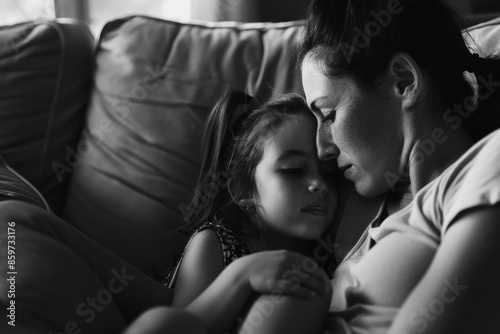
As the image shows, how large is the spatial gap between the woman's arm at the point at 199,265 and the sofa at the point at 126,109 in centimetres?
19


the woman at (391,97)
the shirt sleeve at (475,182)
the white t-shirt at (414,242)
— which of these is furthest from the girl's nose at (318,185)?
the shirt sleeve at (475,182)

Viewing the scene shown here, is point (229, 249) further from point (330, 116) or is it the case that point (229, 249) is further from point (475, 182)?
point (475, 182)

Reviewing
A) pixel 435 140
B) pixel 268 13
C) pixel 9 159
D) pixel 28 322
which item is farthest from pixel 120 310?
pixel 268 13

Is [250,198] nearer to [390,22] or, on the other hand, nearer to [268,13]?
[390,22]

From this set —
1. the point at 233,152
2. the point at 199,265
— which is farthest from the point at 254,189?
the point at 199,265

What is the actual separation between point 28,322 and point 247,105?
79 centimetres

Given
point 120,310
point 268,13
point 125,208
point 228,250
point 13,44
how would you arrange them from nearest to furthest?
point 120,310, point 228,250, point 125,208, point 13,44, point 268,13

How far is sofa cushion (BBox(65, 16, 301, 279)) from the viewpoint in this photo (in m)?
1.52

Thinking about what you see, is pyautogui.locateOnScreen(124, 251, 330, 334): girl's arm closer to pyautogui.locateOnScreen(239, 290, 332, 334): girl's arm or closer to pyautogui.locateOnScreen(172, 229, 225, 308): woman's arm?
pyautogui.locateOnScreen(239, 290, 332, 334): girl's arm

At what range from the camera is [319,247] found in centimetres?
140

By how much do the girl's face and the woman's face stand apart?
0.55 ft

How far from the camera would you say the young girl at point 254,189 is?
128 centimetres

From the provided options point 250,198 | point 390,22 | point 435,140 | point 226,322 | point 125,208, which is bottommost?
point 125,208

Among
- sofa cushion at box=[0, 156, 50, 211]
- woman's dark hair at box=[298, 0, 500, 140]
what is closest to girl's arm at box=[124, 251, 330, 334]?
woman's dark hair at box=[298, 0, 500, 140]
